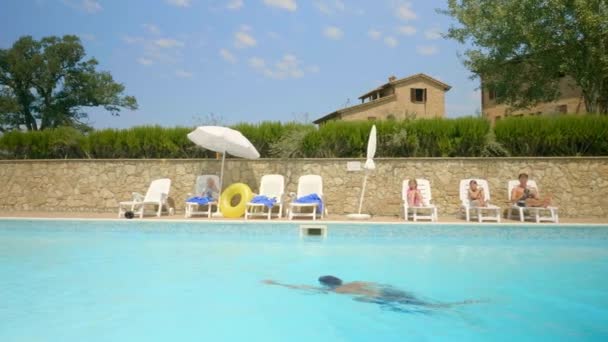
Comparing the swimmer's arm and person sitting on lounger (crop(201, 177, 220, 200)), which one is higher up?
person sitting on lounger (crop(201, 177, 220, 200))

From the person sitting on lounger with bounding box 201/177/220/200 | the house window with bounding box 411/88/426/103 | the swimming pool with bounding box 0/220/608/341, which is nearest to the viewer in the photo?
the swimming pool with bounding box 0/220/608/341

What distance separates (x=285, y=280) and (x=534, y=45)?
1376cm

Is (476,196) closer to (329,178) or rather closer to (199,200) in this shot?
(329,178)

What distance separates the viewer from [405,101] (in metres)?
36.7

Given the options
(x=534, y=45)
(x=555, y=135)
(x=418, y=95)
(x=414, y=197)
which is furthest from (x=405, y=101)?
(x=414, y=197)

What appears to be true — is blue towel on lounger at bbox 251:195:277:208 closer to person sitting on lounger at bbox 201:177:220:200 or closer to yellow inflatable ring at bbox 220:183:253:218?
yellow inflatable ring at bbox 220:183:253:218

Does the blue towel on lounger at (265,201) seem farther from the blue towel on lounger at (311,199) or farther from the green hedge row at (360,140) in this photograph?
the green hedge row at (360,140)

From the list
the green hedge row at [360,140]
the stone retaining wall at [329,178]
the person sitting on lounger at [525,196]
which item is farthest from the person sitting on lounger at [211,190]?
the person sitting on lounger at [525,196]

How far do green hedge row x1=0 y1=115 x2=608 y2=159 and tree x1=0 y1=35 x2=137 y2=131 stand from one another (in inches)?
1105

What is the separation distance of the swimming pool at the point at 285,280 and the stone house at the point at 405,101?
27.9 m

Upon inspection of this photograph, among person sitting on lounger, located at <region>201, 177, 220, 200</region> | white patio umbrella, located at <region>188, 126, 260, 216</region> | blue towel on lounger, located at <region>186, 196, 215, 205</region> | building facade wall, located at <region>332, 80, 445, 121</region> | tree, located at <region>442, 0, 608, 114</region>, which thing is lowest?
blue towel on lounger, located at <region>186, 196, 215, 205</region>

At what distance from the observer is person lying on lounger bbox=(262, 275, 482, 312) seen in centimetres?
440

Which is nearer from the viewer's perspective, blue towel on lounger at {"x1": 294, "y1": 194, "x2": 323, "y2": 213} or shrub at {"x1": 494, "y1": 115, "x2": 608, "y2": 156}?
blue towel on lounger at {"x1": 294, "y1": 194, "x2": 323, "y2": 213}

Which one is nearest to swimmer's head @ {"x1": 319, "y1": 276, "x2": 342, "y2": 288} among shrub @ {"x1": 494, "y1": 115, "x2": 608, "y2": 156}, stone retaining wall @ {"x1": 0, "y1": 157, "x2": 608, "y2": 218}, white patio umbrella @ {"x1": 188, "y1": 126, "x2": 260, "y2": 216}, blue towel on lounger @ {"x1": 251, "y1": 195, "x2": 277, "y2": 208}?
blue towel on lounger @ {"x1": 251, "y1": 195, "x2": 277, "y2": 208}
